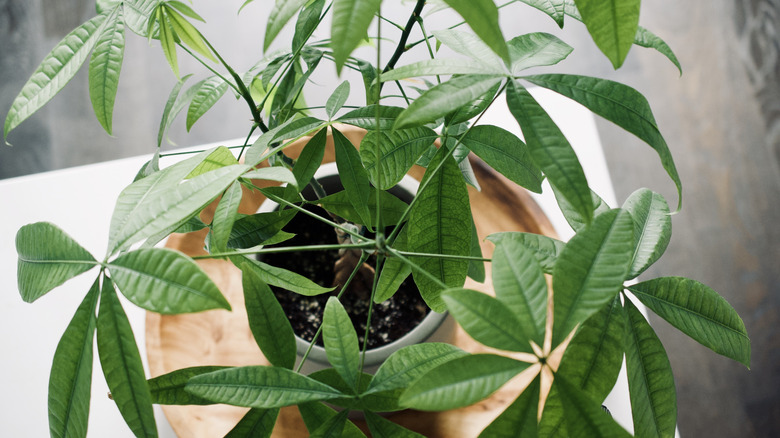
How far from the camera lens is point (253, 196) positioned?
84cm

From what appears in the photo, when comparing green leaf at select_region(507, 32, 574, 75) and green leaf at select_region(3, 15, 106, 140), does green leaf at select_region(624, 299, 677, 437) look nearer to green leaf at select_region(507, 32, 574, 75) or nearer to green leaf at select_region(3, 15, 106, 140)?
green leaf at select_region(507, 32, 574, 75)

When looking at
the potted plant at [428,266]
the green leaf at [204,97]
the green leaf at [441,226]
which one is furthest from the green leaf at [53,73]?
the green leaf at [441,226]

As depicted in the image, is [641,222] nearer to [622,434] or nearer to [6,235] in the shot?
[622,434]

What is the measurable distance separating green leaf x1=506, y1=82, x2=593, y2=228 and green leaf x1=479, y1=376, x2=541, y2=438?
0.12 m

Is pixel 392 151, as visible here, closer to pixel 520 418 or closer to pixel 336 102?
Answer: pixel 336 102

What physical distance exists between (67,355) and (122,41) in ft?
0.90

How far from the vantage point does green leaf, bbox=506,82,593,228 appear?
0.34m

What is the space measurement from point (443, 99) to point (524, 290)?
132mm

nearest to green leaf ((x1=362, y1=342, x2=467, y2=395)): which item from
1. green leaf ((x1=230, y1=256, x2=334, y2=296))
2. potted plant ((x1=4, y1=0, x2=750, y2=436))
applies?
potted plant ((x1=4, y1=0, x2=750, y2=436))

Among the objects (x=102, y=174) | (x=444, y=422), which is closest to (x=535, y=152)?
(x=444, y=422)

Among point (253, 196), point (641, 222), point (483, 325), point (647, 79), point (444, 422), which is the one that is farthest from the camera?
point (647, 79)

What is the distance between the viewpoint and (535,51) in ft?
1.46

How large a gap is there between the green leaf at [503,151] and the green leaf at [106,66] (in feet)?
1.02

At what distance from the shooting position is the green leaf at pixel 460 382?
32 cm
